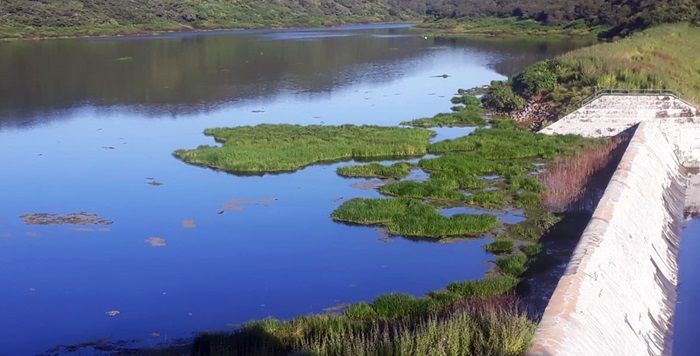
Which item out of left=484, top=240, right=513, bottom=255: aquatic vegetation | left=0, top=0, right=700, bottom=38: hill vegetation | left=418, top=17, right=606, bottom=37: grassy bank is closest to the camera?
left=484, top=240, right=513, bottom=255: aquatic vegetation

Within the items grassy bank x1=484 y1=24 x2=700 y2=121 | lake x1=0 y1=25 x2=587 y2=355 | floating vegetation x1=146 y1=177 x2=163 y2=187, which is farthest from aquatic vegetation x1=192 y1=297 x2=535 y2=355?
grassy bank x1=484 y1=24 x2=700 y2=121

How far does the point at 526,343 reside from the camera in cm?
1023

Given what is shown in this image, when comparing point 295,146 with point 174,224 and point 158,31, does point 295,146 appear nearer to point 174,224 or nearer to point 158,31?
point 174,224

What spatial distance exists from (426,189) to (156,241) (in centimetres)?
769

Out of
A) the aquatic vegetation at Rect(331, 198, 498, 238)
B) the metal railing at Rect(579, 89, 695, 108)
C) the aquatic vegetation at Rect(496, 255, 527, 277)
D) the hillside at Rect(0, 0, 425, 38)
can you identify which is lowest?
the hillside at Rect(0, 0, 425, 38)

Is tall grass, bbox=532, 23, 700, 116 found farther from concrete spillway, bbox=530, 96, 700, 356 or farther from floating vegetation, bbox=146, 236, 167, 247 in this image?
floating vegetation, bbox=146, 236, 167, 247

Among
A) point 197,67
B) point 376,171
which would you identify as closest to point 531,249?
point 376,171

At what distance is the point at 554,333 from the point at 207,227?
12021 millimetres

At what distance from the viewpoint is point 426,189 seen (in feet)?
74.2

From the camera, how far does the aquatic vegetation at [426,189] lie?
22.3 metres

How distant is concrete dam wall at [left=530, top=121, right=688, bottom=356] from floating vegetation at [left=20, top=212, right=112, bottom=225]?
12.7 m

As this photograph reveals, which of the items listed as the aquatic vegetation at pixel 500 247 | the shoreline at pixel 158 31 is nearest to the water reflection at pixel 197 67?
the shoreline at pixel 158 31

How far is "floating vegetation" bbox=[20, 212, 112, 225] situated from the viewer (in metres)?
21.0

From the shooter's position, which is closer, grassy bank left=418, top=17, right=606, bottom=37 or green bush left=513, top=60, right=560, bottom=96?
green bush left=513, top=60, right=560, bottom=96
